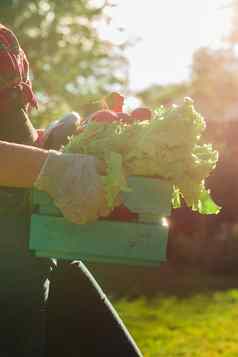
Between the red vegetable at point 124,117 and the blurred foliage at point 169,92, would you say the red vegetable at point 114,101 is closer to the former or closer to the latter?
the red vegetable at point 124,117

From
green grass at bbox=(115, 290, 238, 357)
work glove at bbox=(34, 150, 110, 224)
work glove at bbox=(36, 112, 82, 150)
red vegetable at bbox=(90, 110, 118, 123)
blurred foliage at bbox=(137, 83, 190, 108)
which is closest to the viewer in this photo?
work glove at bbox=(34, 150, 110, 224)

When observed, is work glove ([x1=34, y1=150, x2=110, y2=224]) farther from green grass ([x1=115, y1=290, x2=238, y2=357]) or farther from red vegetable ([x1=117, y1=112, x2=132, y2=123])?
green grass ([x1=115, y1=290, x2=238, y2=357])

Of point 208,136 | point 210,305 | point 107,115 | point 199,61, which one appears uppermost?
point 199,61

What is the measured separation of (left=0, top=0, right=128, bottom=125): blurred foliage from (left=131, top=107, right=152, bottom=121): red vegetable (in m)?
7.70

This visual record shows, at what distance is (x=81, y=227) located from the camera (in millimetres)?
2107

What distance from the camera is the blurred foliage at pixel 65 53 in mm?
10305

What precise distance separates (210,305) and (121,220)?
23.8ft

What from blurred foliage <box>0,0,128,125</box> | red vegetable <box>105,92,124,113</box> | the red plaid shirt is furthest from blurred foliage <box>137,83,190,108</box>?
the red plaid shirt

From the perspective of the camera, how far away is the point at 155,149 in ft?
6.74

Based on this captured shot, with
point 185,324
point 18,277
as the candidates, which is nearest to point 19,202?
point 18,277

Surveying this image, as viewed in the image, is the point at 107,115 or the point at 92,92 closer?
the point at 107,115

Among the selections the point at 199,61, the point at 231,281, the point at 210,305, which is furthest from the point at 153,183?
the point at 199,61

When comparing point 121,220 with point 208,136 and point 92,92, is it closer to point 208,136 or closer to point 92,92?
point 92,92

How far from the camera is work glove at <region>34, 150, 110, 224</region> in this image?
6.63 ft
